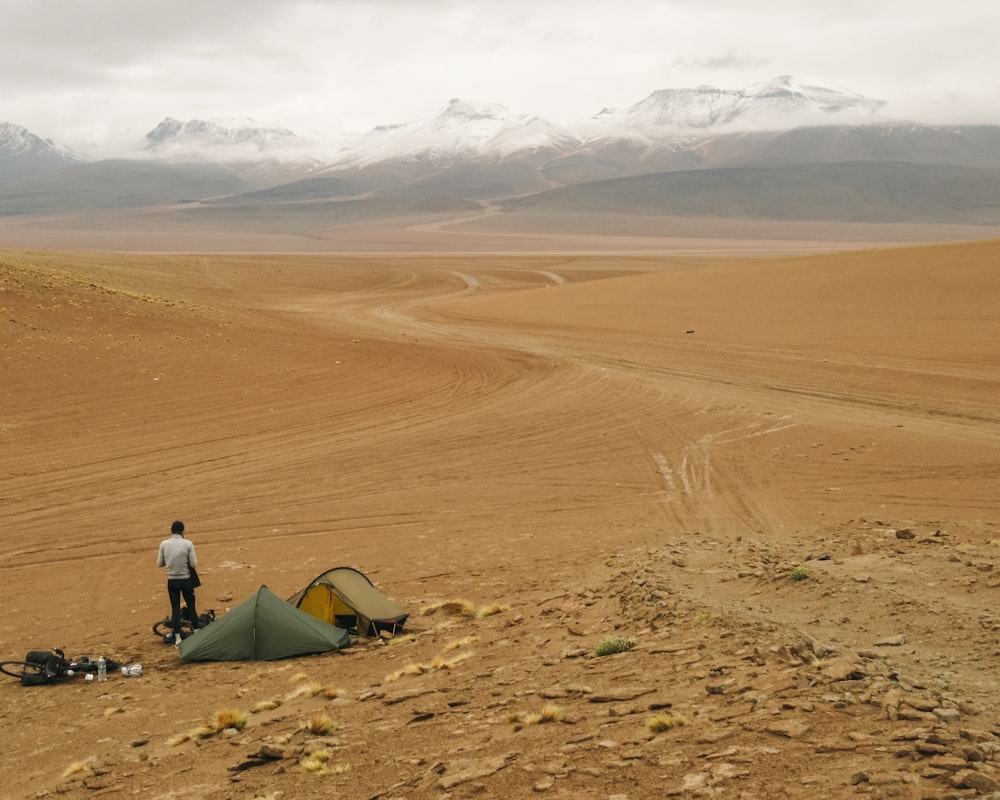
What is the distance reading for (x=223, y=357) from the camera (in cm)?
2842

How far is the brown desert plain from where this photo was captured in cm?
641

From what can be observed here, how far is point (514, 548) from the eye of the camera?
13.4 m

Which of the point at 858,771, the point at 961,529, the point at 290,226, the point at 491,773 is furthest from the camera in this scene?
the point at 290,226

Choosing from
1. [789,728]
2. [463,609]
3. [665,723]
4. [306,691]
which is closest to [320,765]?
[306,691]

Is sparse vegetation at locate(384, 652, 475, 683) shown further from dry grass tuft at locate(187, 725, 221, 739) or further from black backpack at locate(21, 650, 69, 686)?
black backpack at locate(21, 650, 69, 686)

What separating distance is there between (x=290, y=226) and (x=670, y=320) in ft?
535

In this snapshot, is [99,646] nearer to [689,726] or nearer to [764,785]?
[689,726]


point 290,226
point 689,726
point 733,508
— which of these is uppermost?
point 290,226

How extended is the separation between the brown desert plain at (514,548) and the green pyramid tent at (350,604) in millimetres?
277

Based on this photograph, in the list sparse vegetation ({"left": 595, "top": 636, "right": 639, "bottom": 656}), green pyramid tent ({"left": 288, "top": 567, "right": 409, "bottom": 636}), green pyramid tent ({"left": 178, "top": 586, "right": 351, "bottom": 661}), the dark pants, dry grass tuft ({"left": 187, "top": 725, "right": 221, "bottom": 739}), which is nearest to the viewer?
dry grass tuft ({"left": 187, "top": 725, "right": 221, "bottom": 739})

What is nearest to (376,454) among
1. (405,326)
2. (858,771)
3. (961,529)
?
(961,529)

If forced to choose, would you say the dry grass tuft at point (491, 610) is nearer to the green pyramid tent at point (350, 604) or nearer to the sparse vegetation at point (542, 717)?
the green pyramid tent at point (350, 604)

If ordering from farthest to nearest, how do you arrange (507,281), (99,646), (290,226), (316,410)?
(290,226)
(507,281)
(316,410)
(99,646)

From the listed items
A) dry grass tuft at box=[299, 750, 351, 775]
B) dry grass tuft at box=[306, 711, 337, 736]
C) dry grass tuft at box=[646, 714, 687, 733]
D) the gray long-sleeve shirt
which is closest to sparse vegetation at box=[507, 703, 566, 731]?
dry grass tuft at box=[646, 714, 687, 733]
